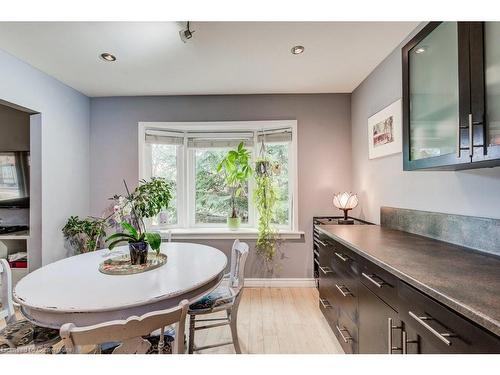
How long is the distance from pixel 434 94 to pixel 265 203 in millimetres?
2018

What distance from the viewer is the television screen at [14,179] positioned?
291 cm

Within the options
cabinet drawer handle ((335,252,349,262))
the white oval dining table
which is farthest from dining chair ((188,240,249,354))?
→ cabinet drawer handle ((335,252,349,262))

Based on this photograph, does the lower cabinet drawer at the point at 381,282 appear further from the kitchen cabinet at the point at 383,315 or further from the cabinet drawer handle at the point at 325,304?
the cabinet drawer handle at the point at 325,304

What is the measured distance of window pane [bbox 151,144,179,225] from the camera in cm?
343

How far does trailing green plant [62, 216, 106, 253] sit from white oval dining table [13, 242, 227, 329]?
4.00ft

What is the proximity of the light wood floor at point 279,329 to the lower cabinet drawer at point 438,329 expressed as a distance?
1.10 m

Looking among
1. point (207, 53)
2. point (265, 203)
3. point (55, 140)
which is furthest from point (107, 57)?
point (265, 203)

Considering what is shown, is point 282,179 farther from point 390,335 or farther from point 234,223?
point 390,335

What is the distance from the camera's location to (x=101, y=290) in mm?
1269

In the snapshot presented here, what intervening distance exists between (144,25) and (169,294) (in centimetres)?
187

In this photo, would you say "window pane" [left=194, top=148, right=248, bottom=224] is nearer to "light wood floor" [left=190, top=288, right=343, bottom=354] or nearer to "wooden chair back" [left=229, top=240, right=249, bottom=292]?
"light wood floor" [left=190, top=288, right=343, bottom=354]

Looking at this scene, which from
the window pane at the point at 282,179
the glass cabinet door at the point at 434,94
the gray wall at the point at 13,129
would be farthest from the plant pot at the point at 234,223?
the gray wall at the point at 13,129
